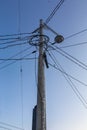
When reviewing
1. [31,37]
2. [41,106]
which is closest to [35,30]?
[31,37]

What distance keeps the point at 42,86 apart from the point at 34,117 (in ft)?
3.74

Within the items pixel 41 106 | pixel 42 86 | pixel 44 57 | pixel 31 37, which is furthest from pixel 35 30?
pixel 41 106

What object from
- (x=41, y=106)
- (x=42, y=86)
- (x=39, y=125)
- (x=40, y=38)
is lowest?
(x=39, y=125)

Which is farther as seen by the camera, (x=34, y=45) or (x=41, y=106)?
(x=34, y=45)

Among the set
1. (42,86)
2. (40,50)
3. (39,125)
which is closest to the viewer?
(39,125)

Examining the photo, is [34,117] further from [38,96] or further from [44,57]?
[44,57]

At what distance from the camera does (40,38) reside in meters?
12.0

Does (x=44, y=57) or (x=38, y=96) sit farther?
(x=44, y=57)

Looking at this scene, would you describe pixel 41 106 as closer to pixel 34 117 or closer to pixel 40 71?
pixel 34 117

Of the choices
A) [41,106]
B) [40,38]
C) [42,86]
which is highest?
[40,38]

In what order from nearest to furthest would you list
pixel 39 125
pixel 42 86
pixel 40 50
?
1. pixel 39 125
2. pixel 42 86
3. pixel 40 50

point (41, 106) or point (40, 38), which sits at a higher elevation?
point (40, 38)

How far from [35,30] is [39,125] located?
4028mm

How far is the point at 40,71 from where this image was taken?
11344 millimetres
